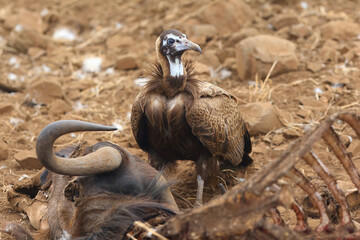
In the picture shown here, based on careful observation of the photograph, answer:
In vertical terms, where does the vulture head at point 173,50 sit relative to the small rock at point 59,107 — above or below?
above

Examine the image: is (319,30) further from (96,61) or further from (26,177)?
(26,177)

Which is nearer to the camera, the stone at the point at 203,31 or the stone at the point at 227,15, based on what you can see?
the stone at the point at 203,31

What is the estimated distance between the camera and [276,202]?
2742 mm

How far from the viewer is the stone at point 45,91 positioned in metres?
7.33

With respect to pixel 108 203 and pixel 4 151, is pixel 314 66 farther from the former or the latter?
pixel 108 203

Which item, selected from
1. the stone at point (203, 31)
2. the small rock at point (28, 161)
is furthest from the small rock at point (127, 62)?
the small rock at point (28, 161)

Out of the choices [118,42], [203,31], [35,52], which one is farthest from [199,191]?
[35,52]

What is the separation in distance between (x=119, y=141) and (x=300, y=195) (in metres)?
2.32

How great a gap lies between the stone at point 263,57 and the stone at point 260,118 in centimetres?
121

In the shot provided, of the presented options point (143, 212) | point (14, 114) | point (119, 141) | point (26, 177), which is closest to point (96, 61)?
point (14, 114)

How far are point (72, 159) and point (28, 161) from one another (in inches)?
84.7

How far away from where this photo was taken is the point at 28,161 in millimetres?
5434

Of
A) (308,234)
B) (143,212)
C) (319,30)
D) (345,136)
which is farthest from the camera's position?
(319,30)

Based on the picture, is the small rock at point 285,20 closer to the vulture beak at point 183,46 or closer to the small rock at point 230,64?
the small rock at point 230,64
